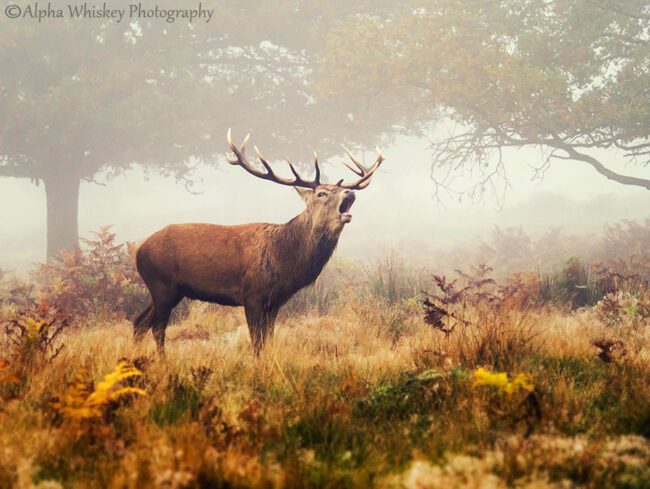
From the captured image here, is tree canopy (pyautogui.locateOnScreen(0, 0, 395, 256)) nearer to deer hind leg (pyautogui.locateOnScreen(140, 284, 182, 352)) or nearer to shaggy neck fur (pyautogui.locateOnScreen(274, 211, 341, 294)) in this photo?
deer hind leg (pyautogui.locateOnScreen(140, 284, 182, 352))

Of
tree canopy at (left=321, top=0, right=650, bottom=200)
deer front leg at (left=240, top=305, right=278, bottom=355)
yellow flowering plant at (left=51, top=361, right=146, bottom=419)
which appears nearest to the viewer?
yellow flowering plant at (left=51, top=361, right=146, bottom=419)

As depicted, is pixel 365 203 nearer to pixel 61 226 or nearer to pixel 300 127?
pixel 300 127

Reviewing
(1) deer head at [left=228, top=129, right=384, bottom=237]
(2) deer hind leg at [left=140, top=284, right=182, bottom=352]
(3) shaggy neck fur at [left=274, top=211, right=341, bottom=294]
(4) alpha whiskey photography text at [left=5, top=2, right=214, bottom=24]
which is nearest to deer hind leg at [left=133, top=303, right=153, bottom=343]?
(2) deer hind leg at [left=140, top=284, right=182, bottom=352]

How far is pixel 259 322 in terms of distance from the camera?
5.98 meters

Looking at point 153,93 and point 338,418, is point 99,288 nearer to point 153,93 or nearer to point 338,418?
point 338,418

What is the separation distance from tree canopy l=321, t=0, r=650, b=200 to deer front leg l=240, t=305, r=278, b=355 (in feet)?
26.7

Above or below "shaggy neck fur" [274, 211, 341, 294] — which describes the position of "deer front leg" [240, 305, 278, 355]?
below

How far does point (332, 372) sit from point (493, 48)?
36.2 ft

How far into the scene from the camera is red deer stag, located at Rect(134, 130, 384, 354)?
6.10 metres

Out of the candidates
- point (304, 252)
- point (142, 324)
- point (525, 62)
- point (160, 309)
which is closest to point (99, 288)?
point (142, 324)

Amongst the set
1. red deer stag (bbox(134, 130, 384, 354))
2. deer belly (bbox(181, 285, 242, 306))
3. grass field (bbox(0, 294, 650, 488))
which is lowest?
grass field (bbox(0, 294, 650, 488))

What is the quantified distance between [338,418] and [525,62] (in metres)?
11.7

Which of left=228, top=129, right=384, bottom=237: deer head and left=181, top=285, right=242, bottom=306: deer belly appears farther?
left=181, top=285, right=242, bottom=306: deer belly

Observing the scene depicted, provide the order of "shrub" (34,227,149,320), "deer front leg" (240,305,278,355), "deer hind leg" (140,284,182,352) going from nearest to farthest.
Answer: "deer front leg" (240,305,278,355) < "deer hind leg" (140,284,182,352) < "shrub" (34,227,149,320)
